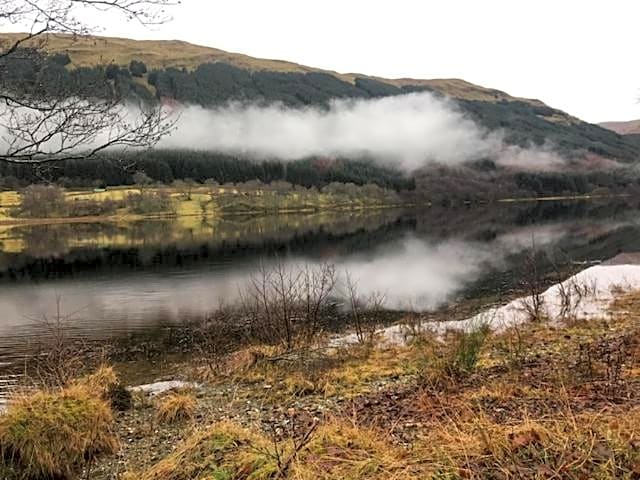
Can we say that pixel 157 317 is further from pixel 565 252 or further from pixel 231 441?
pixel 565 252

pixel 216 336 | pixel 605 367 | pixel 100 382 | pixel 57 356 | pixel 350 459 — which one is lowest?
pixel 216 336

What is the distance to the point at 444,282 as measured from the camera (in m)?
41.5

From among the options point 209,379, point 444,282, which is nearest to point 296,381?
point 209,379

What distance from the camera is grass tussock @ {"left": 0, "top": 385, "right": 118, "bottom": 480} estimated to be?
354 inches

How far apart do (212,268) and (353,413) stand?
4689 centimetres

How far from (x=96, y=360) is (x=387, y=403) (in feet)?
51.4

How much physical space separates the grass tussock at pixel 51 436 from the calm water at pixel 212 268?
50.5 feet

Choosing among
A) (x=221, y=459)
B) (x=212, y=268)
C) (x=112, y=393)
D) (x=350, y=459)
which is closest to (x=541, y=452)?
(x=350, y=459)

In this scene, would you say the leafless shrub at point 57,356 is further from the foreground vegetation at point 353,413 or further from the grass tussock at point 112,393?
the grass tussock at point 112,393

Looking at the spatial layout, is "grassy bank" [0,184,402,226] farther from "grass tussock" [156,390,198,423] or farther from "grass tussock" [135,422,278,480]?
"grass tussock" [135,422,278,480]

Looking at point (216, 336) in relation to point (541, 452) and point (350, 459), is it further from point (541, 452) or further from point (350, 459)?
point (541, 452)

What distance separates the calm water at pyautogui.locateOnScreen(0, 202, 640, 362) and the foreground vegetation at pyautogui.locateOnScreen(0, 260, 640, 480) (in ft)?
40.8

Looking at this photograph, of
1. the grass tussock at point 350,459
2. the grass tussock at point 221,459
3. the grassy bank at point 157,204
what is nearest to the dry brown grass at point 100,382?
the grass tussock at point 221,459

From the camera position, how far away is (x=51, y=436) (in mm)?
9477
